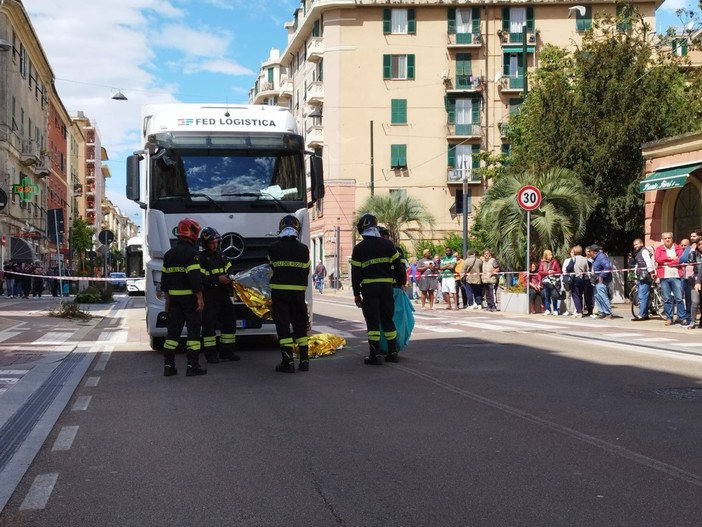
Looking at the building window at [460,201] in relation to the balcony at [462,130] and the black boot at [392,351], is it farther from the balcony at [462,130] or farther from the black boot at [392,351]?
the black boot at [392,351]

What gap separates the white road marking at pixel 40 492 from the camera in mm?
5227

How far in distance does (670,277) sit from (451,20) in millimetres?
45847

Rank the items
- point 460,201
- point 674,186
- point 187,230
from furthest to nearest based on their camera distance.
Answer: point 460,201 < point 674,186 < point 187,230

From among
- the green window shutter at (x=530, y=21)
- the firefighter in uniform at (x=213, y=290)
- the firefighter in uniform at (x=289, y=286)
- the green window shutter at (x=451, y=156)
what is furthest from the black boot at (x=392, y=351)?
the green window shutter at (x=530, y=21)

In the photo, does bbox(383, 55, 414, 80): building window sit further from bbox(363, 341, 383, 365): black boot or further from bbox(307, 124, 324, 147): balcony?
bbox(363, 341, 383, 365): black boot

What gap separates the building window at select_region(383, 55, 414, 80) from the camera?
61.3 meters

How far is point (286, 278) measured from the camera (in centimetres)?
1151

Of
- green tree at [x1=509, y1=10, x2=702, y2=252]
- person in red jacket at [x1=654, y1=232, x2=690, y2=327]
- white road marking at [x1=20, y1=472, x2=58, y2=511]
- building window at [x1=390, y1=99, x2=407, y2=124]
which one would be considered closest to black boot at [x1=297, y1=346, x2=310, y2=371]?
white road marking at [x1=20, y1=472, x2=58, y2=511]

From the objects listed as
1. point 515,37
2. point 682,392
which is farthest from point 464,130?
point 682,392

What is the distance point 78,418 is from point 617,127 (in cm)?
2600

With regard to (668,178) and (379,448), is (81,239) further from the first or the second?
(379,448)

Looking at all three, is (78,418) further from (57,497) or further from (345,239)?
(345,239)

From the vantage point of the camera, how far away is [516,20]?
202 feet

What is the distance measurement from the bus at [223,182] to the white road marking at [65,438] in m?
5.56
